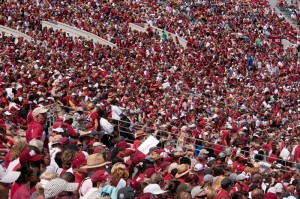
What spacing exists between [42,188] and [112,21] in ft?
95.6

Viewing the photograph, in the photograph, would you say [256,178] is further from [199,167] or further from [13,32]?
[13,32]

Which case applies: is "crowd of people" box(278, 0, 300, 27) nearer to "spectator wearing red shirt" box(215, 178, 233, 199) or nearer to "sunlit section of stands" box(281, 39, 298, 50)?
"sunlit section of stands" box(281, 39, 298, 50)

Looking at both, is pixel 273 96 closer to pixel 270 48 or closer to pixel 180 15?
pixel 270 48

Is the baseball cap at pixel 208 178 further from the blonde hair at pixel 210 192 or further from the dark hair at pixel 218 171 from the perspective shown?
the blonde hair at pixel 210 192

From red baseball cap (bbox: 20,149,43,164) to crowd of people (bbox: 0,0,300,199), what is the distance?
1 cm

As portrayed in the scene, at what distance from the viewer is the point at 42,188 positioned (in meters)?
6.68

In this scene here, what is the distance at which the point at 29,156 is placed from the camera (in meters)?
7.30

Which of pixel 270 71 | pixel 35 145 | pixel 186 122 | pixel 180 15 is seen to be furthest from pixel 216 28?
pixel 35 145

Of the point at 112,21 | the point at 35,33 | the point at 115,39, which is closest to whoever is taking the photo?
the point at 35,33

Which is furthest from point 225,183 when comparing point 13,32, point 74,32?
point 74,32

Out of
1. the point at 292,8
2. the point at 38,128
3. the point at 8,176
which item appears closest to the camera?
the point at 8,176

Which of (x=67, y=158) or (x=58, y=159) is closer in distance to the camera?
(x=67, y=158)

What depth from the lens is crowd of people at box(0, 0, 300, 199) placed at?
25.4ft

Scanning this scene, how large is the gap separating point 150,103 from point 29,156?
44.5ft
